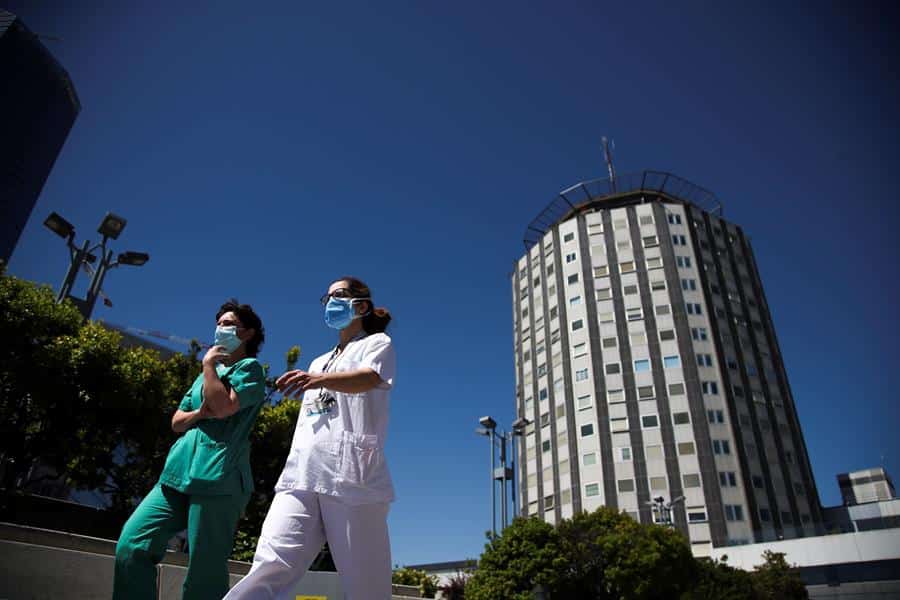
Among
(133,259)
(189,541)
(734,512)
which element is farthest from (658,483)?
(189,541)

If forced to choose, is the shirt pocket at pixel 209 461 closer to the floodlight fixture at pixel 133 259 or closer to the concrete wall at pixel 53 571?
the concrete wall at pixel 53 571

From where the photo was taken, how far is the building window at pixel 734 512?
39156 mm

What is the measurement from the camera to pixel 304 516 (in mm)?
2326

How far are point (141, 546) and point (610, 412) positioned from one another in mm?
46978

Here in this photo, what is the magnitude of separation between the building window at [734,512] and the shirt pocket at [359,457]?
147 ft

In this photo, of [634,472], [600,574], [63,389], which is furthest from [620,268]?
[63,389]

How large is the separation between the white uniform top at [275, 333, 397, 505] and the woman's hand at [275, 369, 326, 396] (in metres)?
0.17

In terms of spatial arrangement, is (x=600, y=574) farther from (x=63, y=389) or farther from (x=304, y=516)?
(x=304, y=516)

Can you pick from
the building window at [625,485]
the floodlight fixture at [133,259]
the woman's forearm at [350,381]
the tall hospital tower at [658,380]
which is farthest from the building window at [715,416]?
the woman's forearm at [350,381]

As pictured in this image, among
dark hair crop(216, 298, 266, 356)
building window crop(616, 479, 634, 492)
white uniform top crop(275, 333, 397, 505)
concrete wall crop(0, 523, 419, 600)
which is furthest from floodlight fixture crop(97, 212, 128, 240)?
building window crop(616, 479, 634, 492)

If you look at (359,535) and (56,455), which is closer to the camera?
(359,535)

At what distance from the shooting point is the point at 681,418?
4353 cm

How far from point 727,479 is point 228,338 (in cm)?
4573

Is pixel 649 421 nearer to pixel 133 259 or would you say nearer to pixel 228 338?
pixel 133 259
